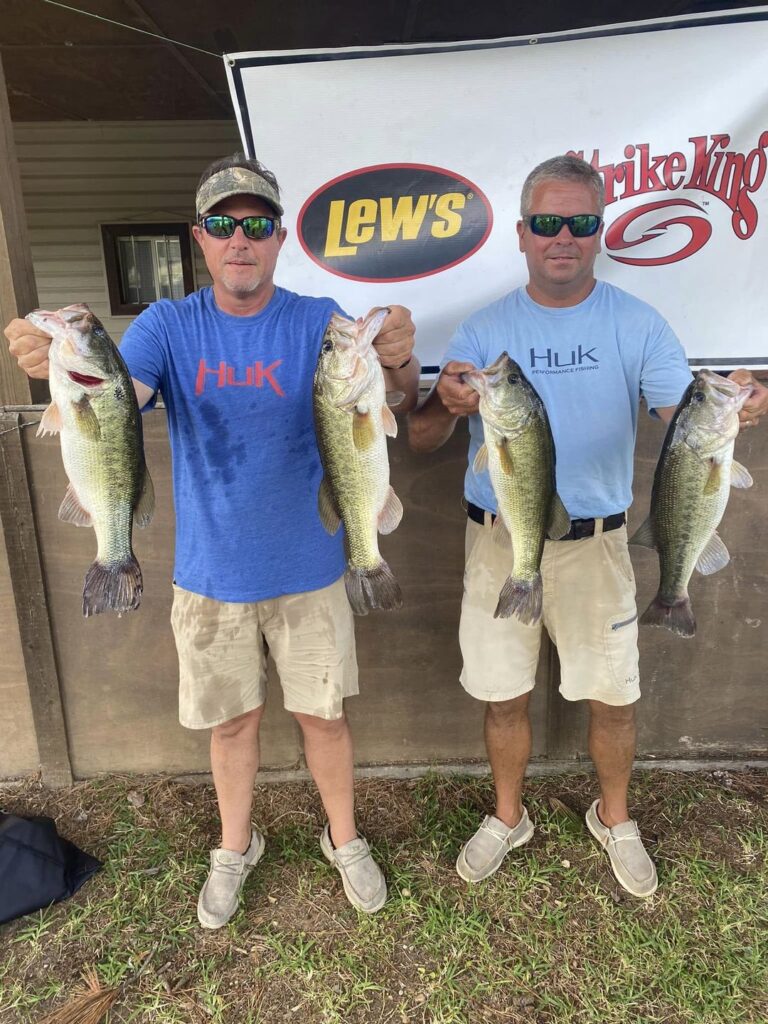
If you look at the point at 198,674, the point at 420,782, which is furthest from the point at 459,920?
the point at 198,674

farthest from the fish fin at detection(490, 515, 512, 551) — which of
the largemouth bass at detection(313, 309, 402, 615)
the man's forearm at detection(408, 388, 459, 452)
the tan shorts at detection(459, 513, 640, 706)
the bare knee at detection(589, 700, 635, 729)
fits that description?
the bare knee at detection(589, 700, 635, 729)

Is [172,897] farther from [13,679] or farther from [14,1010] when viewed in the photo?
[13,679]

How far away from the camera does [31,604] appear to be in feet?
10.1

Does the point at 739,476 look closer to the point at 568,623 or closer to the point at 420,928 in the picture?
the point at 568,623

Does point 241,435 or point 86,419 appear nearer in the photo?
point 86,419

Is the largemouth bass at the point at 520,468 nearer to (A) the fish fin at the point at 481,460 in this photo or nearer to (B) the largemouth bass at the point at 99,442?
(A) the fish fin at the point at 481,460

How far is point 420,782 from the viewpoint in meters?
3.34

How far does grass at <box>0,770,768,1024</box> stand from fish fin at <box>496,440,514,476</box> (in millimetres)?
1831

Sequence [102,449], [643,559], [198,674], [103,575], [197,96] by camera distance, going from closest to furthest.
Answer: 1. [102,449]
2. [103,575]
3. [198,674]
4. [643,559]
5. [197,96]

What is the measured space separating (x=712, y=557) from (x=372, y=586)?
49.6 inches

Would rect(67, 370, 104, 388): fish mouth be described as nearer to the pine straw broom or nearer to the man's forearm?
the man's forearm

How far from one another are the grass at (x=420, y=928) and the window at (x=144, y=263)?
5.89 m

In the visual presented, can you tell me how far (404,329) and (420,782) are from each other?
7.93ft

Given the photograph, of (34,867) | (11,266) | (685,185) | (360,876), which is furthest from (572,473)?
(34,867)
